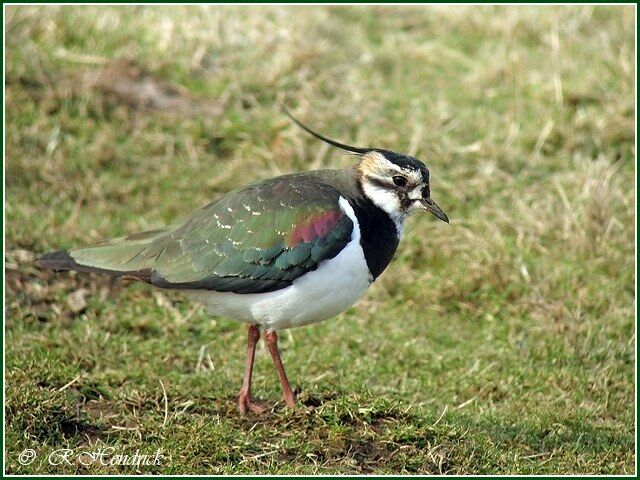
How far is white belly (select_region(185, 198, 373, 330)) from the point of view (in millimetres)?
5211

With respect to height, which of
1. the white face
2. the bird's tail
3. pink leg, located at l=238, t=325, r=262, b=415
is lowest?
pink leg, located at l=238, t=325, r=262, b=415

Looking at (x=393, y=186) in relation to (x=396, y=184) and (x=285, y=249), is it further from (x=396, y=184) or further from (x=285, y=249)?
(x=285, y=249)

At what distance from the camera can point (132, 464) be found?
4984 mm

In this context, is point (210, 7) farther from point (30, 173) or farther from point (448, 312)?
point (448, 312)

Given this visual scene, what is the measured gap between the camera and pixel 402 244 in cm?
774

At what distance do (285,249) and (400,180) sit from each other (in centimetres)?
80

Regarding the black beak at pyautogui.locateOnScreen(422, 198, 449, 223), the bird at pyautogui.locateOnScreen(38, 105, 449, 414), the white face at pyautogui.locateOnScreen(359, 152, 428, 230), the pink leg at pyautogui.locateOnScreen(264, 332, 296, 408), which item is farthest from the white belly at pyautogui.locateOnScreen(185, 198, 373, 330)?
the black beak at pyautogui.locateOnScreen(422, 198, 449, 223)

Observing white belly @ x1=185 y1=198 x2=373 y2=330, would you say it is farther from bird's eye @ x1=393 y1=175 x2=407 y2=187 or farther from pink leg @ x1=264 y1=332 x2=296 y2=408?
bird's eye @ x1=393 y1=175 x2=407 y2=187

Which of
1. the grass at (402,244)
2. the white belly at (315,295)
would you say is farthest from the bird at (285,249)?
the grass at (402,244)

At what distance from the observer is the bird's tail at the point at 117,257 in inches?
221

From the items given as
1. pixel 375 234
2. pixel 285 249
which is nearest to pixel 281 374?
Result: pixel 285 249

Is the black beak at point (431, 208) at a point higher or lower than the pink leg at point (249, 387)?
higher

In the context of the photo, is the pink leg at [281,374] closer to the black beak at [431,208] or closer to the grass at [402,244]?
the grass at [402,244]

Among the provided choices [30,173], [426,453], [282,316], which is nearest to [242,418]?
[282,316]
